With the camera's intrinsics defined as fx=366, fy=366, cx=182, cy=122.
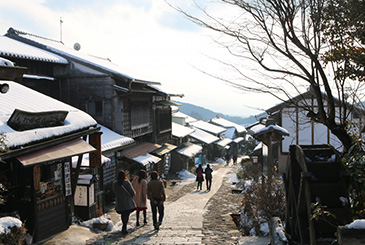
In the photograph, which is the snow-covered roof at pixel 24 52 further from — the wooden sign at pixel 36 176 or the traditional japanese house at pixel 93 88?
the wooden sign at pixel 36 176

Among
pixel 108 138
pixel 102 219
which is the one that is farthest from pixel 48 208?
pixel 108 138

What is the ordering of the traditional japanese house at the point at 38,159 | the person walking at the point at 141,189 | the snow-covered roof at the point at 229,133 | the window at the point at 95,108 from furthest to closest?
1. the snow-covered roof at the point at 229,133
2. the window at the point at 95,108
3. the person walking at the point at 141,189
4. the traditional japanese house at the point at 38,159

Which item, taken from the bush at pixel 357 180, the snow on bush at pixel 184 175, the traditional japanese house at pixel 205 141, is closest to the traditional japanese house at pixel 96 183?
the bush at pixel 357 180

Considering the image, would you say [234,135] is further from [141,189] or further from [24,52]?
[141,189]

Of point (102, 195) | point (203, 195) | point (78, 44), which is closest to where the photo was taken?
point (102, 195)

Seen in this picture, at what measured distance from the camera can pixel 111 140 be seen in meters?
18.2

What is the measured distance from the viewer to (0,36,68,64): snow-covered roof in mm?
16091

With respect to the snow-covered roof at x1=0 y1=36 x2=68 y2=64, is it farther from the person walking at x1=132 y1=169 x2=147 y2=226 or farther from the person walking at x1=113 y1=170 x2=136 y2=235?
the person walking at x1=113 y1=170 x2=136 y2=235

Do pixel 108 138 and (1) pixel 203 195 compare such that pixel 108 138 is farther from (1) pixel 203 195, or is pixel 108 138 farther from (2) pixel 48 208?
(2) pixel 48 208

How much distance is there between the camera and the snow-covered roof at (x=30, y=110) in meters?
8.14

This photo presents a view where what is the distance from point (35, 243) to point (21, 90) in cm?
511

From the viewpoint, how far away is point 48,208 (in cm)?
963

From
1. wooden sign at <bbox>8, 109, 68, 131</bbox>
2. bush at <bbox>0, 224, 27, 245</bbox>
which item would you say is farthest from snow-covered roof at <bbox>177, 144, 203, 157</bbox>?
bush at <bbox>0, 224, 27, 245</bbox>

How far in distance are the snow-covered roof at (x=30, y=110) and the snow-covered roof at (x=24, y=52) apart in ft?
14.8
